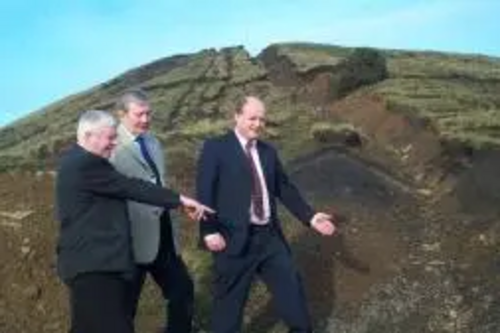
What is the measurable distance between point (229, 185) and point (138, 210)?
67 centimetres

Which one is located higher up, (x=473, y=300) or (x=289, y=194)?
(x=289, y=194)

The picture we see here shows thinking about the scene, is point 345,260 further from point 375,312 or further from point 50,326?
point 50,326

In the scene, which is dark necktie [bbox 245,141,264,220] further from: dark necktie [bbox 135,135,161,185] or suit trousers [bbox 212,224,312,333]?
dark necktie [bbox 135,135,161,185]

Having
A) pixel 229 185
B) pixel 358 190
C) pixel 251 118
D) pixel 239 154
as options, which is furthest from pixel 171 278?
pixel 358 190

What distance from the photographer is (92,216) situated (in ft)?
23.5

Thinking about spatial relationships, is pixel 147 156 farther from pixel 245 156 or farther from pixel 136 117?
pixel 245 156

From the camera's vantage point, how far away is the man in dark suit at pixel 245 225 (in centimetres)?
838

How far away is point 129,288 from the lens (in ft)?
25.1

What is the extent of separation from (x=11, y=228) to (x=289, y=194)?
15.2 ft

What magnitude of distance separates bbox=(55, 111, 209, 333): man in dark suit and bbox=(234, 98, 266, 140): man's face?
1.41 meters

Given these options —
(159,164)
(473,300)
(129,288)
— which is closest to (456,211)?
(473,300)

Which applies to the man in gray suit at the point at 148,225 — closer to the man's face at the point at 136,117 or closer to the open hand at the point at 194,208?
the man's face at the point at 136,117

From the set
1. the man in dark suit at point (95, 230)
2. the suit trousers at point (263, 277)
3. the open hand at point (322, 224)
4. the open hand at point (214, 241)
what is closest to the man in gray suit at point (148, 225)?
the suit trousers at point (263, 277)

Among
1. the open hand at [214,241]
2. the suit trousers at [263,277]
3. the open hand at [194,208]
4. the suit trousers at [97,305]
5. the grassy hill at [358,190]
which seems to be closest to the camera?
the suit trousers at [97,305]
